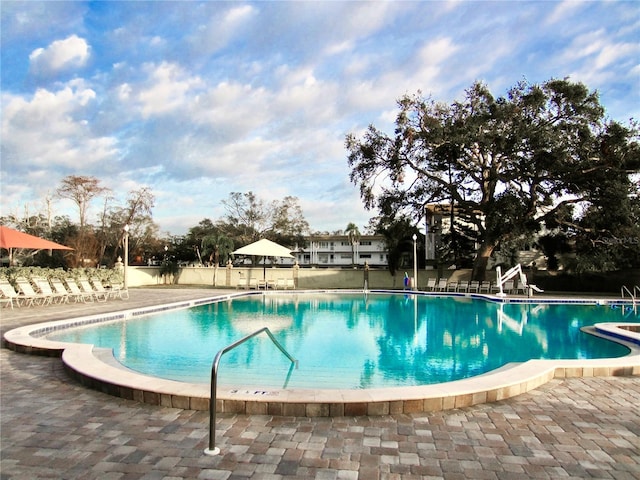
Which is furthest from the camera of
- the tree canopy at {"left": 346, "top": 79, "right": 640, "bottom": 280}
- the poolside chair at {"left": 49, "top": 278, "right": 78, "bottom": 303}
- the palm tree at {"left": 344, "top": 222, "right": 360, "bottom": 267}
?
the palm tree at {"left": 344, "top": 222, "right": 360, "bottom": 267}

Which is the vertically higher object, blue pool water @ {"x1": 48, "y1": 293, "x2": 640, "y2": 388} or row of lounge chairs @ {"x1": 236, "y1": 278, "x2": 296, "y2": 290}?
row of lounge chairs @ {"x1": 236, "y1": 278, "x2": 296, "y2": 290}

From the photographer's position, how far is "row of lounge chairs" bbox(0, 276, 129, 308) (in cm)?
1276

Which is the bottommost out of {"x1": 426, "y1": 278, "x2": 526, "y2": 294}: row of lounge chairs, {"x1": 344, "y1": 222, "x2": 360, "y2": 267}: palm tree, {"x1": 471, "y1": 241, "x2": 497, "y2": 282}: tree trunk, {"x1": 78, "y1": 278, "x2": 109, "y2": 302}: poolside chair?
{"x1": 426, "y1": 278, "x2": 526, "y2": 294}: row of lounge chairs

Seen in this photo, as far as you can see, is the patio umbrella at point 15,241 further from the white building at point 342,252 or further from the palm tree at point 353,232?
the white building at point 342,252

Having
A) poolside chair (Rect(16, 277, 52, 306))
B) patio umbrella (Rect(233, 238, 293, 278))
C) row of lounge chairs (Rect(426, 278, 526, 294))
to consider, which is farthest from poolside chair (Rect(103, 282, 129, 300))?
row of lounge chairs (Rect(426, 278, 526, 294))

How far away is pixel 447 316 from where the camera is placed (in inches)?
548

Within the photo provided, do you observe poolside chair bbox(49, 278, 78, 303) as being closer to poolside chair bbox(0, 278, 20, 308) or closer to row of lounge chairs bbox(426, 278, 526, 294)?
poolside chair bbox(0, 278, 20, 308)

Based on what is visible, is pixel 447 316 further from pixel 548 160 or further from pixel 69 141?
pixel 69 141

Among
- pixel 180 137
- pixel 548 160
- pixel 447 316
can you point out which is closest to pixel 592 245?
pixel 548 160

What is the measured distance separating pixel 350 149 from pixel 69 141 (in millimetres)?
14286

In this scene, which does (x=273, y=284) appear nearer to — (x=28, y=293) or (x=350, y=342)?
(x=28, y=293)

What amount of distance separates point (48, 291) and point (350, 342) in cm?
1040

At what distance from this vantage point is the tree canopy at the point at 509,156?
2038 centimetres

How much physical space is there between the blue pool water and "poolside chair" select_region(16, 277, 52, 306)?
4.06m
